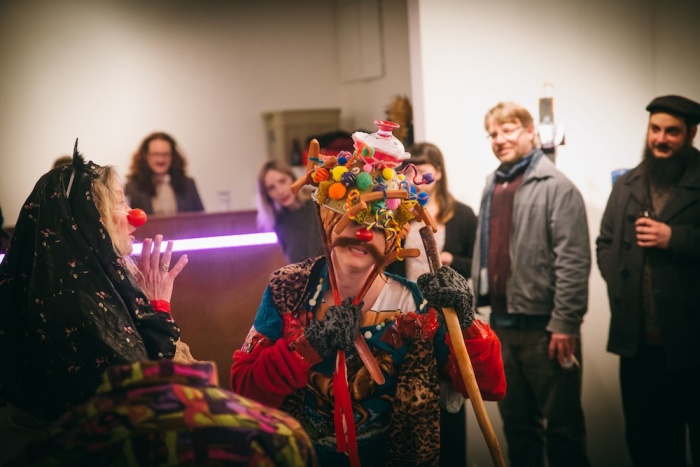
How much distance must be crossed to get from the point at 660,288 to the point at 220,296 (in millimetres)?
1736

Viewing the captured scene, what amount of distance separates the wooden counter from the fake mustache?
82 cm

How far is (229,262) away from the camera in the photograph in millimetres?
2600

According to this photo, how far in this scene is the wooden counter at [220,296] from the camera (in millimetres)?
2527

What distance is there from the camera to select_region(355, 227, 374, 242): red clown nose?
5.77 ft

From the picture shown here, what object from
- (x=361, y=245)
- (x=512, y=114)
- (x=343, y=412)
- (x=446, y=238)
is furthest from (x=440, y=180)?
(x=343, y=412)

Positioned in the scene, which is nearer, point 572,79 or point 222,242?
point 222,242

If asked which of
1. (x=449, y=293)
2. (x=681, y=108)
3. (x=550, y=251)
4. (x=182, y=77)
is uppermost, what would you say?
(x=182, y=77)

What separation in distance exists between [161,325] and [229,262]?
30.1 inches

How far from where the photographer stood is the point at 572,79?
367 centimetres

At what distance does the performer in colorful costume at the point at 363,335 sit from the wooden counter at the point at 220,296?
0.67 m

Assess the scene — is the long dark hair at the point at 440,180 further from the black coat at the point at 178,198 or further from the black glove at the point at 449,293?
A: the black coat at the point at 178,198

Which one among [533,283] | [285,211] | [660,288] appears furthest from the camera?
[285,211]

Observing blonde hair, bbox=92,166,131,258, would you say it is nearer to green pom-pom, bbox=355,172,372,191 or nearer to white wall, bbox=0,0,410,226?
green pom-pom, bbox=355,172,372,191

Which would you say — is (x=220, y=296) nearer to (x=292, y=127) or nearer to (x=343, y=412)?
(x=343, y=412)
